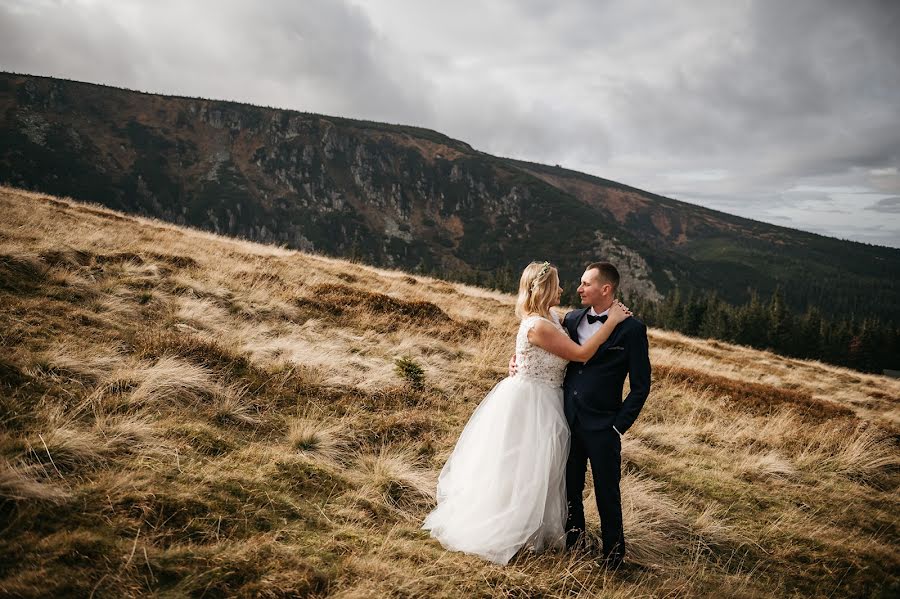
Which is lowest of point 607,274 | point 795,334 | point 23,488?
point 23,488

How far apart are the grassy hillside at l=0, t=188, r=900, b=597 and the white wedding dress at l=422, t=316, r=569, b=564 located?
0.78ft

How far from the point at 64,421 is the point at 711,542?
23.7ft

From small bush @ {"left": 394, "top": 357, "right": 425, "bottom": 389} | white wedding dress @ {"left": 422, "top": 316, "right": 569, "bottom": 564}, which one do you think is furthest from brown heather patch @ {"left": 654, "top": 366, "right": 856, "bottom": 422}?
white wedding dress @ {"left": 422, "top": 316, "right": 569, "bottom": 564}

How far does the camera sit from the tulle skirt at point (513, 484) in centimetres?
418

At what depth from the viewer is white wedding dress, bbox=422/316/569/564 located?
13.7 feet

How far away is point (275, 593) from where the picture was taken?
3082 mm

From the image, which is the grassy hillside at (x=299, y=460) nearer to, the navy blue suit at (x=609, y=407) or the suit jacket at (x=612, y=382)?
the navy blue suit at (x=609, y=407)

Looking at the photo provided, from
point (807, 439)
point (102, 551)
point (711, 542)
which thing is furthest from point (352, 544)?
point (807, 439)

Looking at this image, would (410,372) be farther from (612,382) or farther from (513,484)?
(612,382)

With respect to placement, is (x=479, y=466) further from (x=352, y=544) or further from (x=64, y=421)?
(x=64, y=421)

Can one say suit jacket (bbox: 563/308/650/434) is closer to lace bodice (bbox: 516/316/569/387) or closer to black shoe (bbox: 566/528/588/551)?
lace bodice (bbox: 516/316/569/387)

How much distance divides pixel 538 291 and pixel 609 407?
1314 mm

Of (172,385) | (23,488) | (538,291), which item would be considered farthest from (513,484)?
(172,385)

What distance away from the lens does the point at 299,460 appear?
4973 millimetres
